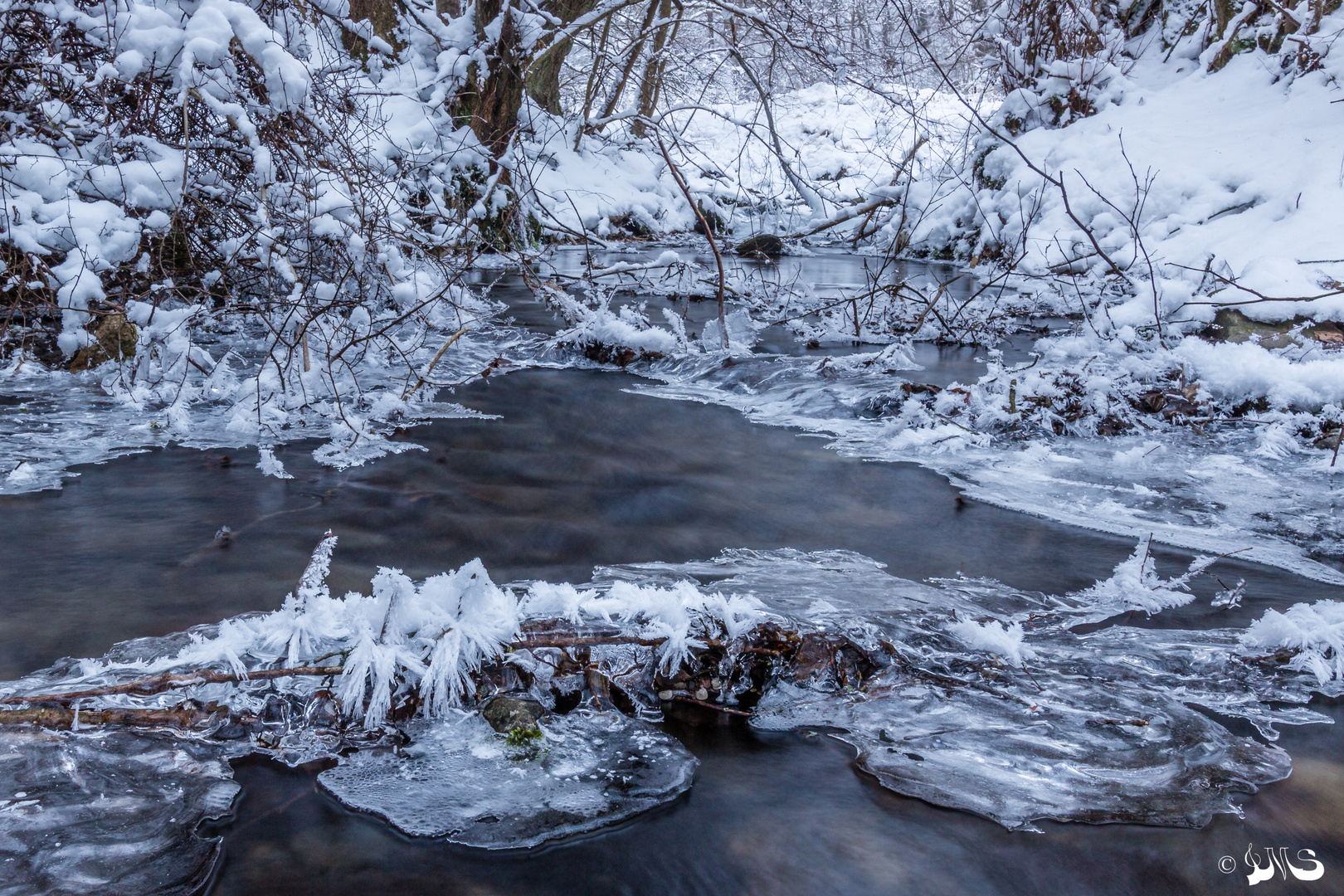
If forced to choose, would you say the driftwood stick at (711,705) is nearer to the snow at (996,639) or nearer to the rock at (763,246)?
the snow at (996,639)

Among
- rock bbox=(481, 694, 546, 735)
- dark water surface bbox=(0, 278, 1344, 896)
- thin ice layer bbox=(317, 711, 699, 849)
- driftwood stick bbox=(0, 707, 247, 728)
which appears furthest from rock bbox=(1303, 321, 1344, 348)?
driftwood stick bbox=(0, 707, 247, 728)

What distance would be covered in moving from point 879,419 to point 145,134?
409 centimetres

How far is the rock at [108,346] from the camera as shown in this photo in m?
4.65

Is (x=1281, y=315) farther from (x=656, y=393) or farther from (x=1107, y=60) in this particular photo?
(x=1107, y=60)

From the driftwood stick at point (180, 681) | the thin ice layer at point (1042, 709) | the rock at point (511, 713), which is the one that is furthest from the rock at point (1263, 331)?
the driftwood stick at point (180, 681)

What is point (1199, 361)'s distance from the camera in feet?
15.0

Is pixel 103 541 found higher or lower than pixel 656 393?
lower

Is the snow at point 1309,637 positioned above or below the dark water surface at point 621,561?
above

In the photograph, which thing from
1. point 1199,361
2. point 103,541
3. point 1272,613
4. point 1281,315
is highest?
point 1281,315

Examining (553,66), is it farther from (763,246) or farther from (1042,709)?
(1042,709)

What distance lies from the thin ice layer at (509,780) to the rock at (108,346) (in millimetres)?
4028

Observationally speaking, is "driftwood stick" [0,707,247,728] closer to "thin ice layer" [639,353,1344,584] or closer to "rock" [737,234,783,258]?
"thin ice layer" [639,353,1344,584]

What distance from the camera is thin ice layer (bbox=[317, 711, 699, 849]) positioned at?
1.56m

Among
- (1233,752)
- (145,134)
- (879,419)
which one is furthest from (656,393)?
(1233,752)
